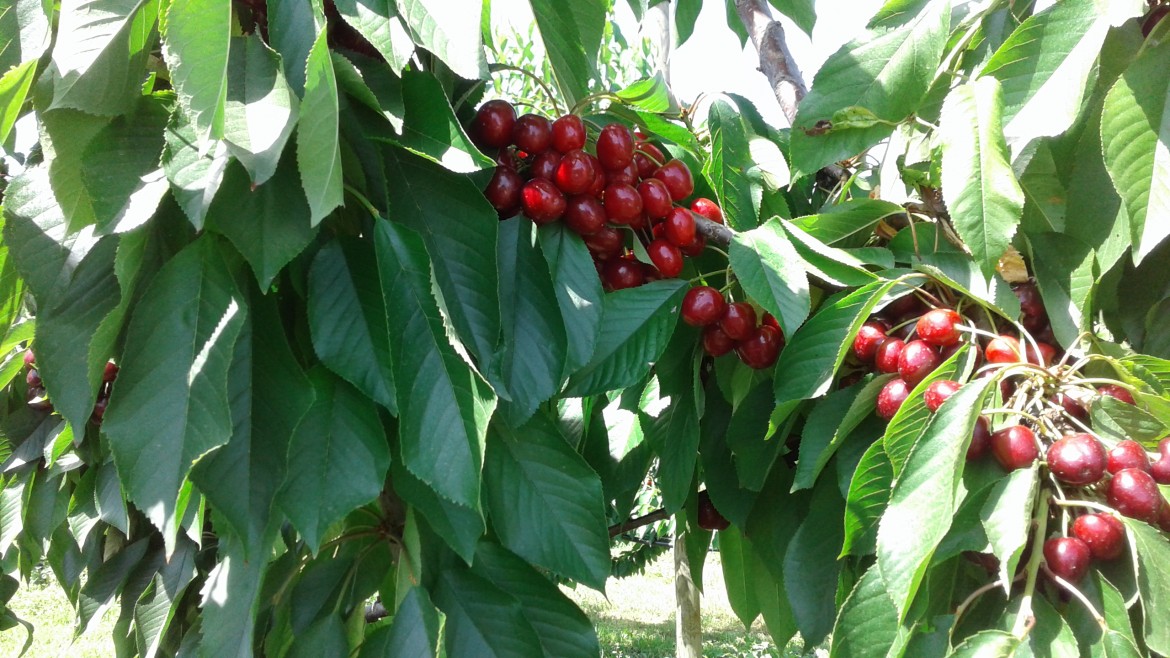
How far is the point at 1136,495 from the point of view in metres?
0.61

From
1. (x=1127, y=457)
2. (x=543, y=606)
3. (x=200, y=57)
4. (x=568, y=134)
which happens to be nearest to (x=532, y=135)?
(x=568, y=134)

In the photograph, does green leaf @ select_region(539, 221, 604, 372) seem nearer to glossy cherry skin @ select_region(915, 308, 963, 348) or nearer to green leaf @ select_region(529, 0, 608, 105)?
green leaf @ select_region(529, 0, 608, 105)

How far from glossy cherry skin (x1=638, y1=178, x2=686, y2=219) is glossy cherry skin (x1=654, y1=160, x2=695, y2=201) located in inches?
1.2

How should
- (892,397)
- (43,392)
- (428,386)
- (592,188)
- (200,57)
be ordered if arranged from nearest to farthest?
(200,57), (428,386), (892,397), (592,188), (43,392)

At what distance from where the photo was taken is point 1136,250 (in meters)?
0.67

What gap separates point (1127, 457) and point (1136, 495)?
0.03m

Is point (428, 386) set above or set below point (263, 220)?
below

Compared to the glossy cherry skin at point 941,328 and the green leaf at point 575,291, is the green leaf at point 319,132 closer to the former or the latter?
the green leaf at point 575,291

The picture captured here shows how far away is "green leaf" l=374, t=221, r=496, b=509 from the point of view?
23.7 inches

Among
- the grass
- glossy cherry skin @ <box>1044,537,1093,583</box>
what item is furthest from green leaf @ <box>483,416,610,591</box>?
the grass

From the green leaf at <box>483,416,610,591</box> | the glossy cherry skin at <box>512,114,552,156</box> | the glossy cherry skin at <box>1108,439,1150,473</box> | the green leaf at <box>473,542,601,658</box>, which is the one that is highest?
the glossy cherry skin at <box>512,114,552,156</box>

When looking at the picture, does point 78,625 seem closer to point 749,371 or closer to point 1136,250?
point 749,371

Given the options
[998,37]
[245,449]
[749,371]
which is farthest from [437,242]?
[998,37]

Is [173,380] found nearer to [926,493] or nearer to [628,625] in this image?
[926,493]
